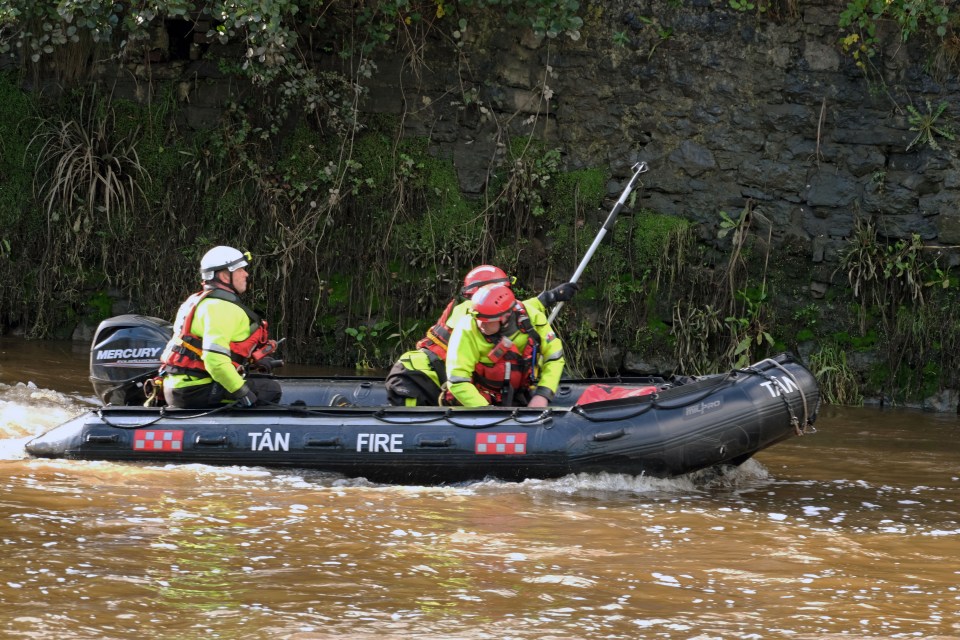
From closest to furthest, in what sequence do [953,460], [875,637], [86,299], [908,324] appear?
[875,637] < [953,460] < [908,324] < [86,299]

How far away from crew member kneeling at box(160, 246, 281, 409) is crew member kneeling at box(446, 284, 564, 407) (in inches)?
45.6

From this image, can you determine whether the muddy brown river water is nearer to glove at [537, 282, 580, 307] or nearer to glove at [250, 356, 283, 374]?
glove at [250, 356, 283, 374]

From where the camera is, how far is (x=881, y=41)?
1009 centimetres

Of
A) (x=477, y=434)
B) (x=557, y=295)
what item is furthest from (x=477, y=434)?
(x=557, y=295)

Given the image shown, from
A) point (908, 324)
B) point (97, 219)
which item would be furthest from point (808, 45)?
point (97, 219)

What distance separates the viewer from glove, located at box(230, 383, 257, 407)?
694 centimetres

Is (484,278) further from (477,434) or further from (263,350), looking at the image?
(263,350)

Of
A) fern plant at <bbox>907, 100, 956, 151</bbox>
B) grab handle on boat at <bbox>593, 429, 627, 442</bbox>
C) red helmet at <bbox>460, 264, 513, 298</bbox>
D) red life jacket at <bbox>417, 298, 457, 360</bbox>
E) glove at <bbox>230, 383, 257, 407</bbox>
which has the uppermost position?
fern plant at <bbox>907, 100, 956, 151</bbox>

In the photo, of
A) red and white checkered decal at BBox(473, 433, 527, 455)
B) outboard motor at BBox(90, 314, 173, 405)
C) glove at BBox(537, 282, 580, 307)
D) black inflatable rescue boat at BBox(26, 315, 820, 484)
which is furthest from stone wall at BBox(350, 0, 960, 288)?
red and white checkered decal at BBox(473, 433, 527, 455)

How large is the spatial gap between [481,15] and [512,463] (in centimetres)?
536

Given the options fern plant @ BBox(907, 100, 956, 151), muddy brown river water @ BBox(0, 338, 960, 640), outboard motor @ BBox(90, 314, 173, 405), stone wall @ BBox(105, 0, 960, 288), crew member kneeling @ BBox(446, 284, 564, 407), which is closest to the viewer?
muddy brown river water @ BBox(0, 338, 960, 640)

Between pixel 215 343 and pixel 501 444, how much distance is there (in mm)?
1687

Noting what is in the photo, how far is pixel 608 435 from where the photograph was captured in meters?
6.65

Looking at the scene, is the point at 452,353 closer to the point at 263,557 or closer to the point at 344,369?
the point at 263,557
